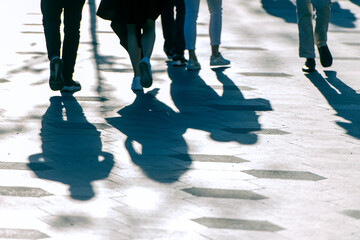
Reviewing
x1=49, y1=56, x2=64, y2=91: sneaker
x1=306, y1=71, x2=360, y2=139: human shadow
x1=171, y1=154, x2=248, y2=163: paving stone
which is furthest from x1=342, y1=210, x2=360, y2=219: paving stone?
x1=49, y1=56, x2=64, y2=91: sneaker

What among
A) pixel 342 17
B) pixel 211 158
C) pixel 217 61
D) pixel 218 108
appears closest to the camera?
pixel 211 158

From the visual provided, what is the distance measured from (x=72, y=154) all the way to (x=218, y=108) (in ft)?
6.84

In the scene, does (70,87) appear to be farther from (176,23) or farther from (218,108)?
(176,23)

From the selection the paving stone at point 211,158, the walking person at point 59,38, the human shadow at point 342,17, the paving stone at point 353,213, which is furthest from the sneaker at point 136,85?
the human shadow at point 342,17

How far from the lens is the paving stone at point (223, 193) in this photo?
4898mm

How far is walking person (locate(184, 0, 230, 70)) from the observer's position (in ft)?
32.2

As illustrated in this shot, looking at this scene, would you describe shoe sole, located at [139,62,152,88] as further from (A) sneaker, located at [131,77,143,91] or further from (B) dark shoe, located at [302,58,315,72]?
(B) dark shoe, located at [302,58,315,72]

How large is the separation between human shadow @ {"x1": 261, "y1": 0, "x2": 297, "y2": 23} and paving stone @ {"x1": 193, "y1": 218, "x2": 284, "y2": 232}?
10995 mm

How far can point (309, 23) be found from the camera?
975 cm

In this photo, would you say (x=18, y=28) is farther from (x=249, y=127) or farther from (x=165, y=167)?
(x=165, y=167)

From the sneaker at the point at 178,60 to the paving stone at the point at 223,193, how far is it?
5.18 metres

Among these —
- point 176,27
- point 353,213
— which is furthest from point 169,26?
point 353,213

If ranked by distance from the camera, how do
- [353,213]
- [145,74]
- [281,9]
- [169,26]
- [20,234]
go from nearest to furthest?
[20,234] → [353,213] → [145,74] → [169,26] → [281,9]

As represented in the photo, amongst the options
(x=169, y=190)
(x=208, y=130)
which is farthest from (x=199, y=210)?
(x=208, y=130)
